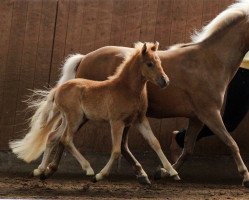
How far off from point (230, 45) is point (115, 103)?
64.2 inches

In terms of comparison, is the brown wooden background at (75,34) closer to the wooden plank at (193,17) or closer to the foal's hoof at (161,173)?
the wooden plank at (193,17)

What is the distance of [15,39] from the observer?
27.3 ft

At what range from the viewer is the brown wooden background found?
27.1 feet

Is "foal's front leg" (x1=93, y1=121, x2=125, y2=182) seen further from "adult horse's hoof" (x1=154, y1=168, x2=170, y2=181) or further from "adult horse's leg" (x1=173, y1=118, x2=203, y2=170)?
"adult horse's leg" (x1=173, y1=118, x2=203, y2=170)

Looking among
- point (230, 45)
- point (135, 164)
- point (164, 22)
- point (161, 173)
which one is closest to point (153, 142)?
point (135, 164)

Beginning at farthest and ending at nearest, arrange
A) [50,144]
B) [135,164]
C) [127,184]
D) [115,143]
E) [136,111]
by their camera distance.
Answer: [127,184], [50,144], [135,164], [136,111], [115,143]

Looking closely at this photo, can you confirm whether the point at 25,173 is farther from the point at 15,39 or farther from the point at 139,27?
the point at 139,27

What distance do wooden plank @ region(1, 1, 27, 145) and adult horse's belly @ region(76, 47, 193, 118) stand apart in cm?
135

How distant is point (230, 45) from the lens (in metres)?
6.94

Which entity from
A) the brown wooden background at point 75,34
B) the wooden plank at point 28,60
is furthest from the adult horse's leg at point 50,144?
the wooden plank at point 28,60

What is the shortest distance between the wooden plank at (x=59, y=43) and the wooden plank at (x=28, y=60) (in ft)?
0.83

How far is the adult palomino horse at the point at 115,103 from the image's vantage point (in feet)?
20.0

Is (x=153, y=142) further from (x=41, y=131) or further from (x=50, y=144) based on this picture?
(x=41, y=131)

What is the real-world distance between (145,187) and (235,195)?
0.97 meters
